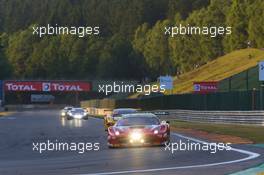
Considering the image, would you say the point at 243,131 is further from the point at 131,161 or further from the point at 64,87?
the point at 64,87

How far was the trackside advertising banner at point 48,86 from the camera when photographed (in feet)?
385

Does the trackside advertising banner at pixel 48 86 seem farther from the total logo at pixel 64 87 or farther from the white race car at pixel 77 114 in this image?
the white race car at pixel 77 114

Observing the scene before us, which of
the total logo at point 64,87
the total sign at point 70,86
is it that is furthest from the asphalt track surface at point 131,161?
the total sign at point 70,86

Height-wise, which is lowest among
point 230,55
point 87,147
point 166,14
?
point 87,147

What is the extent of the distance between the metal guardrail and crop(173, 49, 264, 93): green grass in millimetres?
21604

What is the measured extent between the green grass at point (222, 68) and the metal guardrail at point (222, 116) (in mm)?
21604

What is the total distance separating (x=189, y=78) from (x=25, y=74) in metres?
80.9

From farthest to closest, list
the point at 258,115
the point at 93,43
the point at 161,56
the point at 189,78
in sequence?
the point at 93,43
the point at 161,56
the point at 189,78
the point at 258,115

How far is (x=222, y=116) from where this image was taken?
50.1 m

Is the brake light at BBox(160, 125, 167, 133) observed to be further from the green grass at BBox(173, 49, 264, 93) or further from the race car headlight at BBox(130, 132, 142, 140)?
the green grass at BBox(173, 49, 264, 93)

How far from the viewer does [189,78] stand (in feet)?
317

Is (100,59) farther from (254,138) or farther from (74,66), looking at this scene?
(254,138)

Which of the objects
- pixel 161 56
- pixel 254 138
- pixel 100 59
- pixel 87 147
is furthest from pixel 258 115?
pixel 100 59

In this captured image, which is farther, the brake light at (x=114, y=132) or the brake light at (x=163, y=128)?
the brake light at (x=114, y=132)
